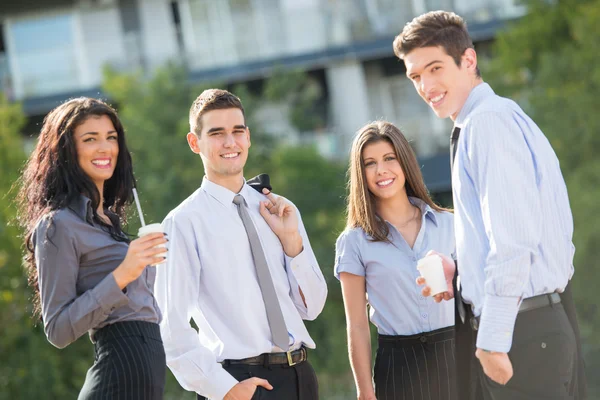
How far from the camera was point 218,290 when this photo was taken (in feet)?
15.0

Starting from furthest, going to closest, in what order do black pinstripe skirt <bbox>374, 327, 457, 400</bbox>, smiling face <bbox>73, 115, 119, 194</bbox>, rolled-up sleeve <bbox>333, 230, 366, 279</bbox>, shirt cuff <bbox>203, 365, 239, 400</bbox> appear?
1. rolled-up sleeve <bbox>333, 230, 366, 279</bbox>
2. black pinstripe skirt <bbox>374, 327, 457, 400</bbox>
3. shirt cuff <bbox>203, 365, 239, 400</bbox>
4. smiling face <bbox>73, 115, 119, 194</bbox>

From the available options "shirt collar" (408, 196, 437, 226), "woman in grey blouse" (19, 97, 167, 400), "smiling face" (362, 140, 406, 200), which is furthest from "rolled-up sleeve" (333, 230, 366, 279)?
"woman in grey blouse" (19, 97, 167, 400)

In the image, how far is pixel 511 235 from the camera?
11.3ft

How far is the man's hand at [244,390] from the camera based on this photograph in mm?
4363

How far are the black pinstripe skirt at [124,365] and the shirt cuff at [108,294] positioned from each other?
0.71 ft

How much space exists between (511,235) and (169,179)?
42.0 feet

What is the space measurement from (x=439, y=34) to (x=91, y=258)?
5.62ft

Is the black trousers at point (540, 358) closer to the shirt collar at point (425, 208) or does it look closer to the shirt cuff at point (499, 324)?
the shirt cuff at point (499, 324)

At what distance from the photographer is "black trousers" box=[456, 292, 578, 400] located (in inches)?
137

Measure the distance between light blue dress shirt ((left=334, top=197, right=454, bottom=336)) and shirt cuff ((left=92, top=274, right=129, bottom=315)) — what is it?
5.03 feet

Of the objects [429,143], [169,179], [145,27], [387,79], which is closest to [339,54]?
[387,79]

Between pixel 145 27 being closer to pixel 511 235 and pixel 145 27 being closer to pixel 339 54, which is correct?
pixel 339 54

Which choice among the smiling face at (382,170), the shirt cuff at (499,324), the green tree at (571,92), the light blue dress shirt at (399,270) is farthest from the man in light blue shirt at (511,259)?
the green tree at (571,92)

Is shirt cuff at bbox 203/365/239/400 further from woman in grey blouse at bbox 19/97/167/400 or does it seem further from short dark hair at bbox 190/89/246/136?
short dark hair at bbox 190/89/246/136
